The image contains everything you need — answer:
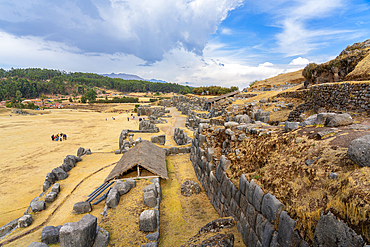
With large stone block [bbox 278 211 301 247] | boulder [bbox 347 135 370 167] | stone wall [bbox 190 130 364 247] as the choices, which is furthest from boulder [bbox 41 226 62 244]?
boulder [bbox 347 135 370 167]

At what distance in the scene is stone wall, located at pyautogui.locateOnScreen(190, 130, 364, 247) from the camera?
A: 364cm

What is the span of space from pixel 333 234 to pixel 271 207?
1.87m

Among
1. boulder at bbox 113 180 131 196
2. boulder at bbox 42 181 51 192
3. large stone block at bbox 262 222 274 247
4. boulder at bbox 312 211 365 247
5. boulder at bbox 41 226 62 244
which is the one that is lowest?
boulder at bbox 42 181 51 192

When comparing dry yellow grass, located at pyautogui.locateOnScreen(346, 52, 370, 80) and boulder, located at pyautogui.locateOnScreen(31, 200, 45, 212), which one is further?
dry yellow grass, located at pyautogui.locateOnScreen(346, 52, 370, 80)

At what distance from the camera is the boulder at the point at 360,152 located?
4.12m

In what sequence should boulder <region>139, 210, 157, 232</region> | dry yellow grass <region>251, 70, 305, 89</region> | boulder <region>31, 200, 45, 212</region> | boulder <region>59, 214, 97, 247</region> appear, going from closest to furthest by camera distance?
boulder <region>59, 214, 97, 247</region>, boulder <region>139, 210, 157, 232</region>, boulder <region>31, 200, 45, 212</region>, dry yellow grass <region>251, 70, 305, 89</region>

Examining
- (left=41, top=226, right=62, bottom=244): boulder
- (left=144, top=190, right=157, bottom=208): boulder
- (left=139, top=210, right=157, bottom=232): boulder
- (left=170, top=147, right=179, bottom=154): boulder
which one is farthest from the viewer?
(left=170, top=147, right=179, bottom=154): boulder

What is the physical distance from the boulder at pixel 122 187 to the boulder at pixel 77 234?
386 cm

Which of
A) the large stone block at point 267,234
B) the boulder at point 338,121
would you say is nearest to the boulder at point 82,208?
the large stone block at point 267,234

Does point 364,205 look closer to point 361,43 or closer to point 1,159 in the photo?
point 361,43

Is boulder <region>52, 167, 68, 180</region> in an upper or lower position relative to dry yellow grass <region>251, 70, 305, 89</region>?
lower

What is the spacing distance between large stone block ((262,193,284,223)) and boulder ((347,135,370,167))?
217cm

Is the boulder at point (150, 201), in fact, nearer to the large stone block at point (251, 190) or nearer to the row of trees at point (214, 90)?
the large stone block at point (251, 190)

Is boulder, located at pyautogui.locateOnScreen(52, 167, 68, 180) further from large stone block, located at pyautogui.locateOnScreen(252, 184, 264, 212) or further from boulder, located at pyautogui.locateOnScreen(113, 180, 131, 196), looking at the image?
large stone block, located at pyautogui.locateOnScreen(252, 184, 264, 212)
